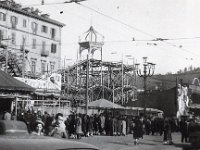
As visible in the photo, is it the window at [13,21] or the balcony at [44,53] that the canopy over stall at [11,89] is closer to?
the window at [13,21]

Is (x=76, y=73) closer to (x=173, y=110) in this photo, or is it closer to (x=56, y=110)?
(x=173, y=110)

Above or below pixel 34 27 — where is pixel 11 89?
below

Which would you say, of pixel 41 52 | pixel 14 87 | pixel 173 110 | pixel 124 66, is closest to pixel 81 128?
pixel 14 87

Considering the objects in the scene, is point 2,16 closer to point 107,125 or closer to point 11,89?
point 107,125

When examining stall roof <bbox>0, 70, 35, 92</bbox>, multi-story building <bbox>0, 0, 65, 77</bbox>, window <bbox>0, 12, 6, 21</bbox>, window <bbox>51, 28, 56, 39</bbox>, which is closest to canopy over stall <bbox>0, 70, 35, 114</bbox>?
stall roof <bbox>0, 70, 35, 92</bbox>

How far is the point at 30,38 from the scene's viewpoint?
57.3 meters

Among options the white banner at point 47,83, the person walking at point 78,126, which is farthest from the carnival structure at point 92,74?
the person walking at point 78,126

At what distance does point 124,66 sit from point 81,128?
2888cm

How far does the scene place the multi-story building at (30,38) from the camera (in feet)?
169

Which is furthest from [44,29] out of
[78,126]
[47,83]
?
[78,126]

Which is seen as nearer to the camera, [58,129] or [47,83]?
[58,129]

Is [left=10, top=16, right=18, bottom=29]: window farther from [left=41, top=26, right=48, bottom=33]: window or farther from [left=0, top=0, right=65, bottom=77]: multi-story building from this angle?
[left=41, top=26, right=48, bottom=33]: window

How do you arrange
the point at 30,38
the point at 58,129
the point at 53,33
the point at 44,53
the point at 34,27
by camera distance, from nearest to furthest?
the point at 58,129
the point at 30,38
the point at 34,27
the point at 44,53
the point at 53,33

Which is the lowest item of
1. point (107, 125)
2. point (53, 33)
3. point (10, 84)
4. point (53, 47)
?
point (107, 125)
